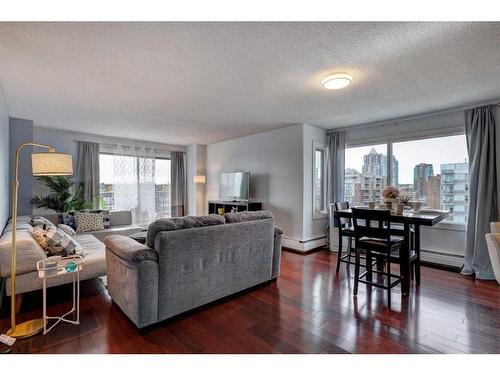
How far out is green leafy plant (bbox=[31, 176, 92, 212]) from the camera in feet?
15.6

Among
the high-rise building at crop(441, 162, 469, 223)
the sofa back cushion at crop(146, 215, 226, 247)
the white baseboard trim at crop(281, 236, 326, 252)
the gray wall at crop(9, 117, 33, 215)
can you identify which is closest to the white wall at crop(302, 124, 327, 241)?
the white baseboard trim at crop(281, 236, 326, 252)

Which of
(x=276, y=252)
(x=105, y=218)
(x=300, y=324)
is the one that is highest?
(x=105, y=218)

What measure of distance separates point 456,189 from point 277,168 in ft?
9.67

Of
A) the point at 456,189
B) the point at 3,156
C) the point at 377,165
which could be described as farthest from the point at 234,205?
the point at 456,189

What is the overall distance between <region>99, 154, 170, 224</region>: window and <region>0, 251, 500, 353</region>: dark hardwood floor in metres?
3.29

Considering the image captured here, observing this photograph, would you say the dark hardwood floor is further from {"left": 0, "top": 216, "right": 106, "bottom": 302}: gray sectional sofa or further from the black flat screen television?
the black flat screen television

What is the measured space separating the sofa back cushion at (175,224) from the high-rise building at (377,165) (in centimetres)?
351

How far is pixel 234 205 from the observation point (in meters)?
5.53

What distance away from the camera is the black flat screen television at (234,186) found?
5398 millimetres

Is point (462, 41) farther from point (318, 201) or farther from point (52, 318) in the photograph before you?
point (52, 318)

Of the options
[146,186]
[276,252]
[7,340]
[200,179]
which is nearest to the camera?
[7,340]

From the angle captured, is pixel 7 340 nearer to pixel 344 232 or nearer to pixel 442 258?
pixel 344 232

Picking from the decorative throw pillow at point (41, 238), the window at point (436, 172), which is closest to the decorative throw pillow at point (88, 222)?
the decorative throw pillow at point (41, 238)

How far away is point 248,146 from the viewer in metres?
5.70
